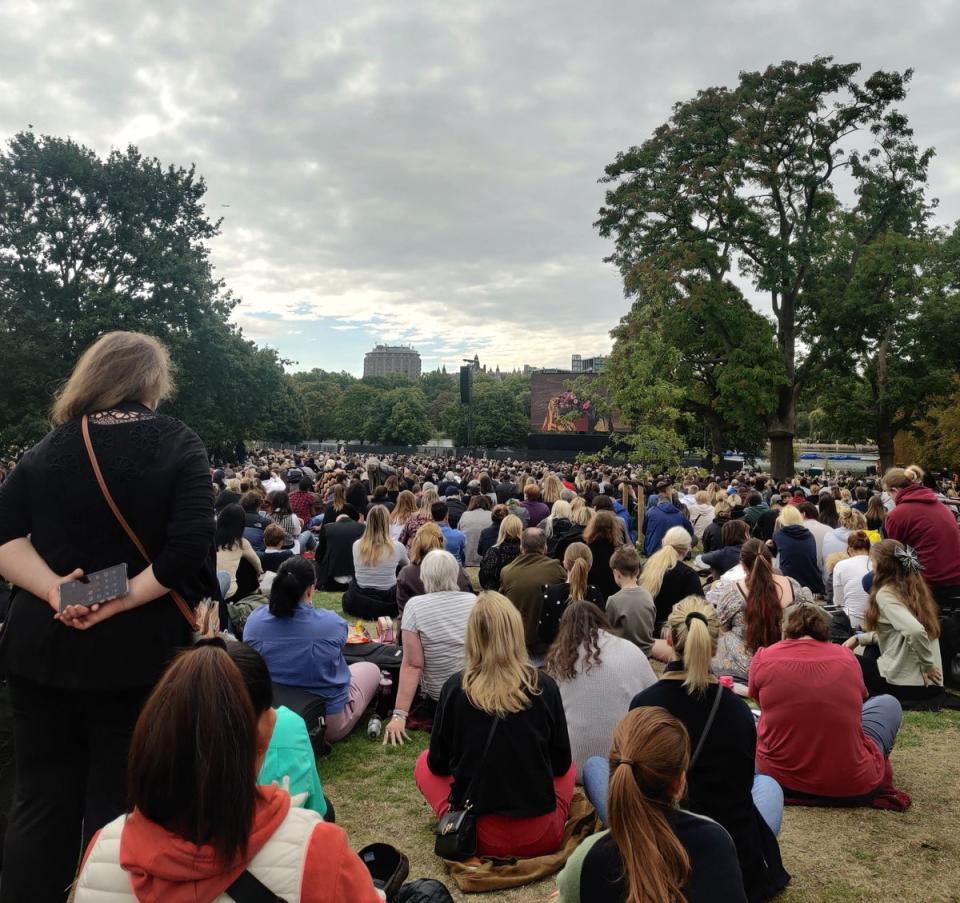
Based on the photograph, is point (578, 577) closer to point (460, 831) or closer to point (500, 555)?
point (500, 555)

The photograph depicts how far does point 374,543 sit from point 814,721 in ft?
16.4

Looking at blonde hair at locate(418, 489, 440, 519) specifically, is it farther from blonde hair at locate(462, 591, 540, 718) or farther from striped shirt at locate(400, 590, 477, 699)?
blonde hair at locate(462, 591, 540, 718)

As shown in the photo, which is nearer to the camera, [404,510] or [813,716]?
[813,716]

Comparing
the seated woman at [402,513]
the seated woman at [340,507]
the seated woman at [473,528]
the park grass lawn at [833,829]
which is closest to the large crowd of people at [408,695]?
the park grass lawn at [833,829]

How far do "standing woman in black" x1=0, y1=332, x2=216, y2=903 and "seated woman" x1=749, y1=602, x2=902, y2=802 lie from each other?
123 inches

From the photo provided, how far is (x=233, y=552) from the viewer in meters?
7.30

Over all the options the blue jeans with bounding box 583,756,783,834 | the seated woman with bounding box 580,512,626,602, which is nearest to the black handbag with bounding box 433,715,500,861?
the blue jeans with bounding box 583,756,783,834

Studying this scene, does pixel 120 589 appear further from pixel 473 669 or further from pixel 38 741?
pixel 473 669

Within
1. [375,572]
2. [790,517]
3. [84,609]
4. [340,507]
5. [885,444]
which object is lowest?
[375,572]

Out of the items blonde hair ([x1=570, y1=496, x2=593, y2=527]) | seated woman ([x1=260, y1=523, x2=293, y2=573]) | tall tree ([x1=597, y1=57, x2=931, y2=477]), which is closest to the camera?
seated woman ([x1=260, y1=523, x2=293, y2=573])

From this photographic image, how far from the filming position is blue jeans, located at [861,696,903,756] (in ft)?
13.7

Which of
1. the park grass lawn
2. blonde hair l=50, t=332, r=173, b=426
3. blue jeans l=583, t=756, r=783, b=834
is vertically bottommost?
the park grass lawn

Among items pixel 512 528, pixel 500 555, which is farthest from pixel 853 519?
pixel 500 555

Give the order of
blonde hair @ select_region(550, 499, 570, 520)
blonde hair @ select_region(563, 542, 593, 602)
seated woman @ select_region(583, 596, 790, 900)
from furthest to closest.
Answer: blonde hair @ select_region(550, 499, 570, 520), blonde hair @ select_region(563, 542, 593, 602), seated woman @ select_region(583, 596, 790, 900)
